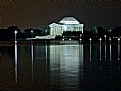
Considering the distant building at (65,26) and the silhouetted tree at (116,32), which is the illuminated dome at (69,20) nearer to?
the distant building at (65,26)

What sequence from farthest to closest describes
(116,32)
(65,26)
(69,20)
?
(69,20) < (65,26) < (116,32)

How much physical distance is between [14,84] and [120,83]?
108 inches

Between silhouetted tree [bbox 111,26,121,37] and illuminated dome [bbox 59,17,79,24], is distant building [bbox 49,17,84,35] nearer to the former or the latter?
illuminated dome [bbox 59,17,79,24]

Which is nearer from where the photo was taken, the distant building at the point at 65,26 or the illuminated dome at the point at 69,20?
the distant building at the point at 65,26

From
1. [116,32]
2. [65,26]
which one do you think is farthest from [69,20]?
[116,32]

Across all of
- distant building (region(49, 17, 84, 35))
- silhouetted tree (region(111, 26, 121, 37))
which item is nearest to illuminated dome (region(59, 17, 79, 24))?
distant building (region(49, 17, 84, 35))

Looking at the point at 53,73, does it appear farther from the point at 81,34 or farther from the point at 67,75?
the point at 81,34

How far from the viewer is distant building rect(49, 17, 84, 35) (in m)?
110

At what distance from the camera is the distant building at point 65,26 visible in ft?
361

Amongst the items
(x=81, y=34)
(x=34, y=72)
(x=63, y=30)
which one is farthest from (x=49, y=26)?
(x=34, y=72)

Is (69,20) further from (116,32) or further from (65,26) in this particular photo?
(116,32)

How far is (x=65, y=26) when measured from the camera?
11288 cm

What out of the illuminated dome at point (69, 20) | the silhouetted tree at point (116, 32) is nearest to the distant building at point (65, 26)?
the illuminated dome at point (69, 20)

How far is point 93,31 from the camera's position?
104 meters
